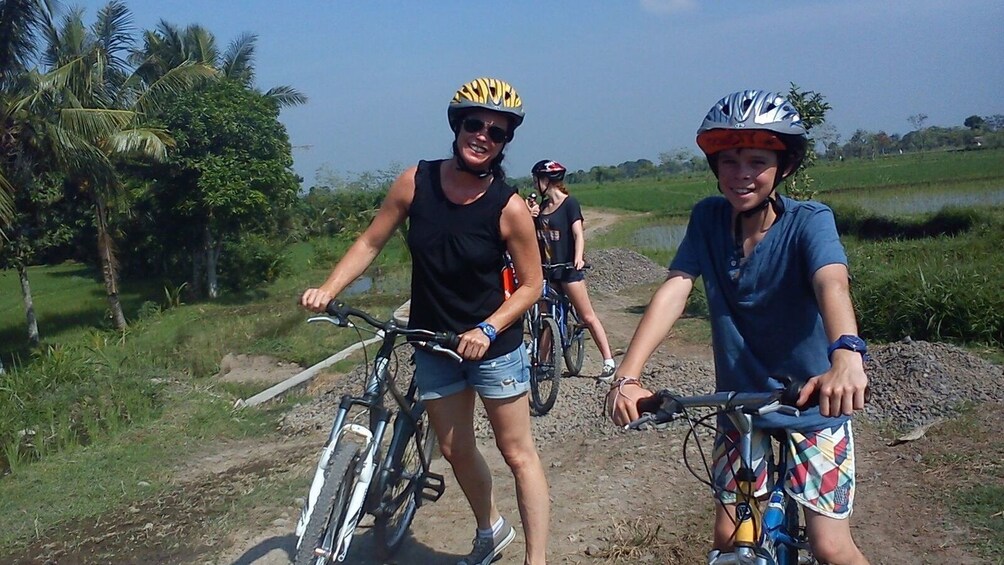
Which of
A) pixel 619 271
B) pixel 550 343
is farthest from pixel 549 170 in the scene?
pixel 619 271

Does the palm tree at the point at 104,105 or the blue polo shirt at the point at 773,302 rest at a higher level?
the palm tree at the point at 104,105

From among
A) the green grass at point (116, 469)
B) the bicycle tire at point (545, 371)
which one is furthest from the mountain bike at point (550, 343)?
the green grass at point (116, 469)

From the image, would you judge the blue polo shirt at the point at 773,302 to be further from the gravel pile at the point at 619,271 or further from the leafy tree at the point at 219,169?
the leafy tree at the point at 219,169

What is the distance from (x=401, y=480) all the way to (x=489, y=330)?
1.10 meters

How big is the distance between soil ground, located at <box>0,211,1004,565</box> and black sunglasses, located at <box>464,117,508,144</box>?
6.68 ft

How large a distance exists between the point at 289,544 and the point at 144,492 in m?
1.49

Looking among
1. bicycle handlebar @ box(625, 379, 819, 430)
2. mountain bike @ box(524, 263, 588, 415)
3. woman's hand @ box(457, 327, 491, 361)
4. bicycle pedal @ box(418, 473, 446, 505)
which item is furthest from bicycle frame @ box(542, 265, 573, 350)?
bicycle handlebar @ box(625, 379, 819, 430)

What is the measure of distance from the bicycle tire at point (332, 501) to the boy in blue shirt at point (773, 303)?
4.21ft

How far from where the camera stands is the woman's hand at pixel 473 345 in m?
3.42

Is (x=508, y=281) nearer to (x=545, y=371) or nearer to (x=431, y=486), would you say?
(x=431, y=486)

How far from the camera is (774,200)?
2709 mm

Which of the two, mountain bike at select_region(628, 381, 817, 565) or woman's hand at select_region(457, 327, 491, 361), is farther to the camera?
woman's hand at select_region(457, 327, 491, 361)

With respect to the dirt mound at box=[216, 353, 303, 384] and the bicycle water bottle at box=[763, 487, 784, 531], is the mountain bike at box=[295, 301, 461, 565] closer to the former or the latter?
the bicycle water bottle at box=[763, 487, 784, 531]

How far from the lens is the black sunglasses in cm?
358
